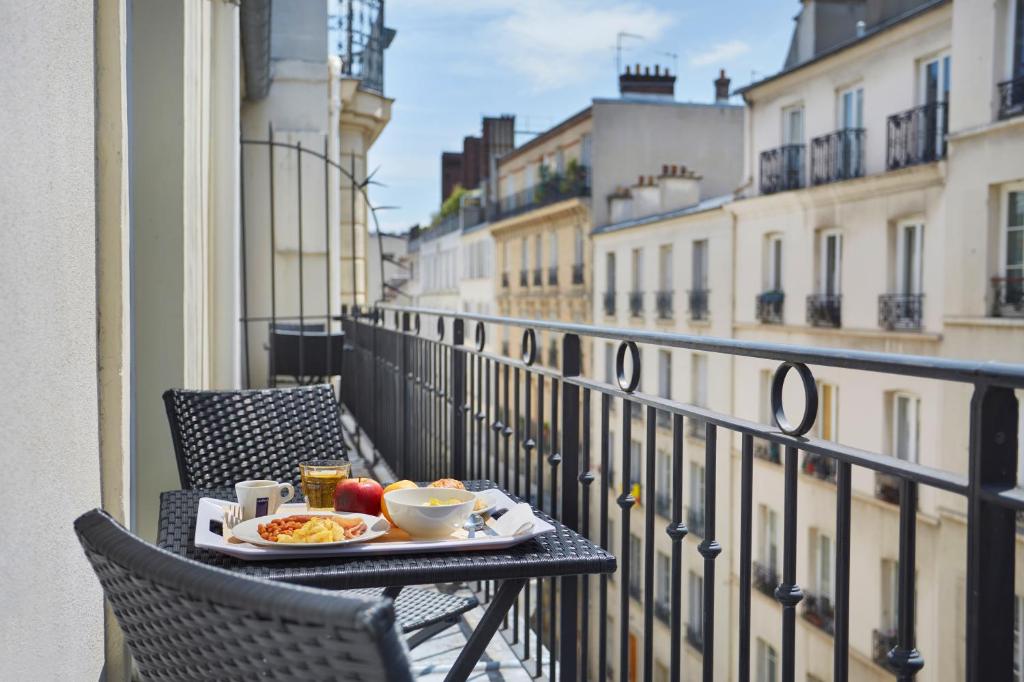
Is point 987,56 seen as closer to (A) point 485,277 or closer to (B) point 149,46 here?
(B) point 149,46

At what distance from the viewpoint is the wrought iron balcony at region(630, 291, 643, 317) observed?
28072 millimetres

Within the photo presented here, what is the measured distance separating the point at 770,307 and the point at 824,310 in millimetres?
1765

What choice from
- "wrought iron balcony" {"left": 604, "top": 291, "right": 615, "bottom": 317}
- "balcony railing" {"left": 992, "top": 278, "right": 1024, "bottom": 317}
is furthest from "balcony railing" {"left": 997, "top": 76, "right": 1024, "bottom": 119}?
"wrought iron balcony" {"left": 604, "top": 291, "right": 615, "bottom": 317}

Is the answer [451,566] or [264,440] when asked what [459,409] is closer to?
[264,440]

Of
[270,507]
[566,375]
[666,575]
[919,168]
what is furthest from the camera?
[666,575]

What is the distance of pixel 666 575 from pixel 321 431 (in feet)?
72.7

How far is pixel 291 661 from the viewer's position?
93 centimetres

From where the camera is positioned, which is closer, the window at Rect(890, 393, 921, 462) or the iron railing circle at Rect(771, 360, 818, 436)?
the iron railing circle at Rect(771, 360, 818, 436)

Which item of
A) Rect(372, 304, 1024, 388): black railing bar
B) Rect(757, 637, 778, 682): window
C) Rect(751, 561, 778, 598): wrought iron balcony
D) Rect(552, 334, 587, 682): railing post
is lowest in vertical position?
Rect(757, 637, 778, 682): window

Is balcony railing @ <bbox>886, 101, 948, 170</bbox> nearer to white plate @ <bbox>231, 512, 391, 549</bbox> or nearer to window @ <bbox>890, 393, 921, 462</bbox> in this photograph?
window @ <bbox>890, 393, 921, 462</bbox>

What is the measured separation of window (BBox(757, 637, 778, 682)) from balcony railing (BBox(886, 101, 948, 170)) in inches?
367

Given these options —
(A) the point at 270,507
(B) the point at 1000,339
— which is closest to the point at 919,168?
(B) the point at 1000,339

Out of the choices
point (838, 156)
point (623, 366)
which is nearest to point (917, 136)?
point (838, 156)

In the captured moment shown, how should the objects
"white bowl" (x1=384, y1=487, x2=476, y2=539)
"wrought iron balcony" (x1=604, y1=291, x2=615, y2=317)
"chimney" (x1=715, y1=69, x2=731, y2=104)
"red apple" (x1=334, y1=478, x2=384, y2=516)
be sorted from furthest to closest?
"chimney" (x1=715, y1=69, x2=731, y2=104)
"wrought iron balcony" (x1=604, y1=291, x2=615, y2=317)
"red apple" (x1=334, y1=478, x2=384, y2=516)
"white bowl" (x1=384, y1=487, x2=476, y2=539)
